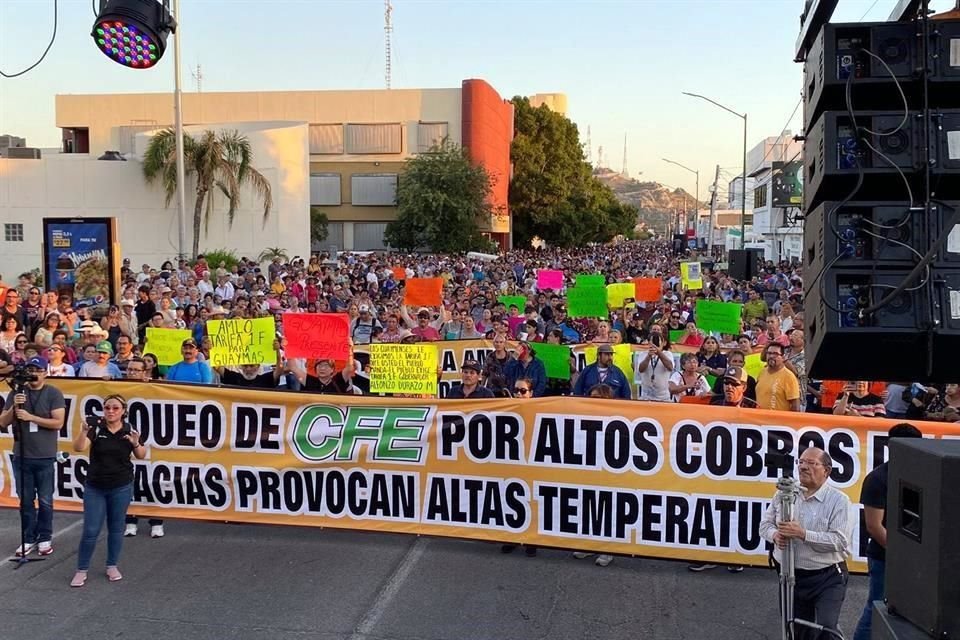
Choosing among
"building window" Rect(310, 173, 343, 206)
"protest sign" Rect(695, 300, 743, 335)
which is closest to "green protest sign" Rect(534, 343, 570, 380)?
"protest sign" Rect(695, 300, 743, 335)

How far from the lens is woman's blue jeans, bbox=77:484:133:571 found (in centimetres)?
668

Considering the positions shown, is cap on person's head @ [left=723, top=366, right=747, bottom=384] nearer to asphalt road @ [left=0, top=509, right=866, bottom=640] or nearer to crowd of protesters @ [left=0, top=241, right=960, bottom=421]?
crowd of protesters @ [left=0, top=241, right=960, bottom=421]

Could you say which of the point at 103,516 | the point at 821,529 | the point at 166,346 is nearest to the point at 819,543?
the point at 821,529

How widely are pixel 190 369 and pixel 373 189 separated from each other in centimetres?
5000

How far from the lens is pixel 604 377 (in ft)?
30.5

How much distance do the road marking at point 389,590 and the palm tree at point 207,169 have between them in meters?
25.0

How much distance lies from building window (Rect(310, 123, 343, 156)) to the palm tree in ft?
88.2

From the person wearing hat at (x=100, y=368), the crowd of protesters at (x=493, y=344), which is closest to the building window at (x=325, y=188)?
the crowd of protesters at (x=493, y=344)

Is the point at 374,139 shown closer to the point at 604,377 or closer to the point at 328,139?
the point at 328,139

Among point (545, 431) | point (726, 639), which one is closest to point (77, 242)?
point (545, 431)

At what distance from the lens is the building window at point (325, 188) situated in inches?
2291

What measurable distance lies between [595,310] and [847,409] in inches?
264

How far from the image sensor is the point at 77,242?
590 inches

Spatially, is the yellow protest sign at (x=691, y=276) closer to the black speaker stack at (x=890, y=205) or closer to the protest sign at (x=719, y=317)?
the protest sign at (x=719, y=317)
